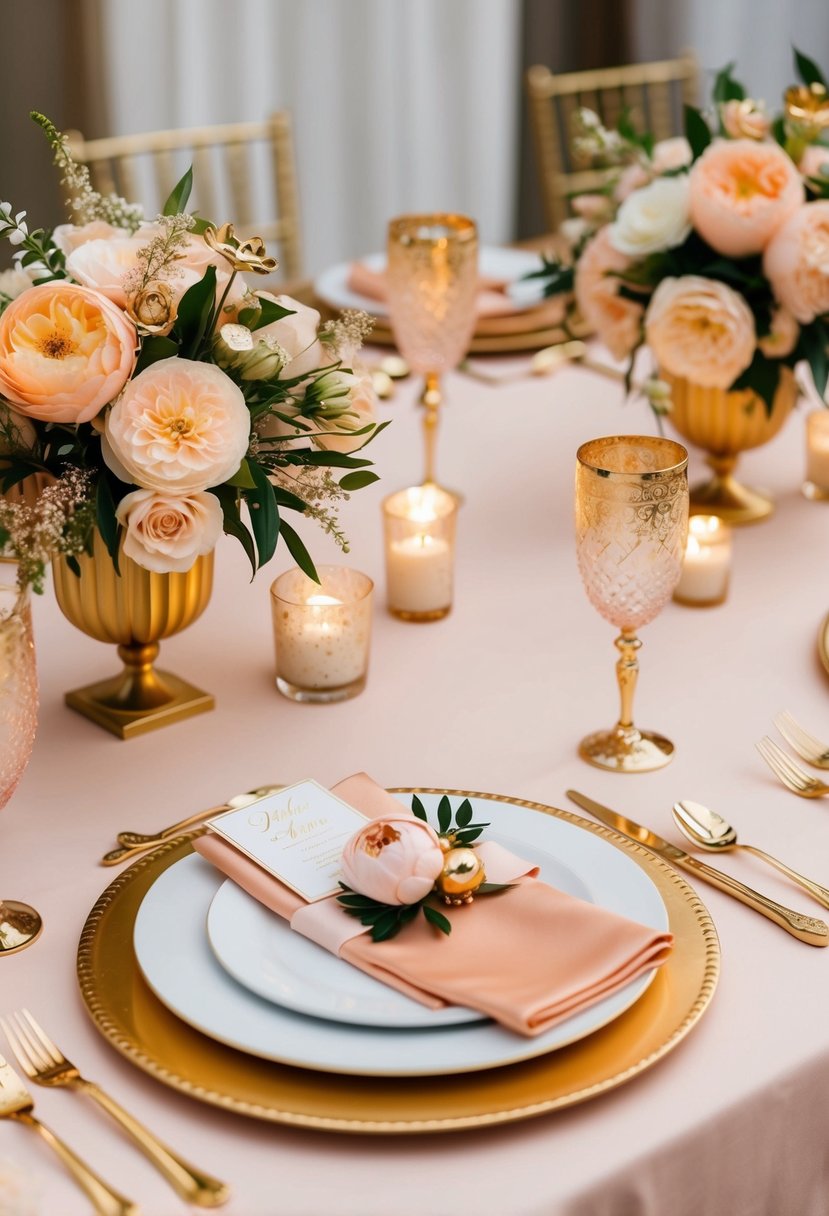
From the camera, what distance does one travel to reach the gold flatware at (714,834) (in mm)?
996

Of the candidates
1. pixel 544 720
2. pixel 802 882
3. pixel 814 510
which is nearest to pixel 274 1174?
pixel 802 882

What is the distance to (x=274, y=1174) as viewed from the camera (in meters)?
0.74

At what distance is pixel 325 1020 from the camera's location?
812mm

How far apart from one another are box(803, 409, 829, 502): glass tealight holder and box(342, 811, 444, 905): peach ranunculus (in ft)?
3.19

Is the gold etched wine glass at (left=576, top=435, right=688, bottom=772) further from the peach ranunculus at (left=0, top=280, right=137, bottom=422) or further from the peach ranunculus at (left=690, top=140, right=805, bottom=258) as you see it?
the peach ranunculus at (left=690, top=140, right=805, bottom=258)

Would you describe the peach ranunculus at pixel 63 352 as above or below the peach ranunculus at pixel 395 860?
above

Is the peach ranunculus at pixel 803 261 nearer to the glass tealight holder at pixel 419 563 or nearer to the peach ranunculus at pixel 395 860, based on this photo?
the glass tealight holder at pixel 419 563

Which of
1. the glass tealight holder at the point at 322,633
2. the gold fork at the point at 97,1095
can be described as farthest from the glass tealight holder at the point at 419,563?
the gold fork at the point at 97,1095

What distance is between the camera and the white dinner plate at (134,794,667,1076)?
775 millimetres

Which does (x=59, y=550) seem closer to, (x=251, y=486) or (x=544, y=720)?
(x=251, y=486)

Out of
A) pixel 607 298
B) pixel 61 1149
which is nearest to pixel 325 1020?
pixel 61 1149

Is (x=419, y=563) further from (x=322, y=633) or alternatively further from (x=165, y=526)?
(x=165, y=526)

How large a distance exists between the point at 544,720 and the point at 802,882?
0.30 meters

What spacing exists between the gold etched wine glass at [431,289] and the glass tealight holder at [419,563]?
12.2 inches
